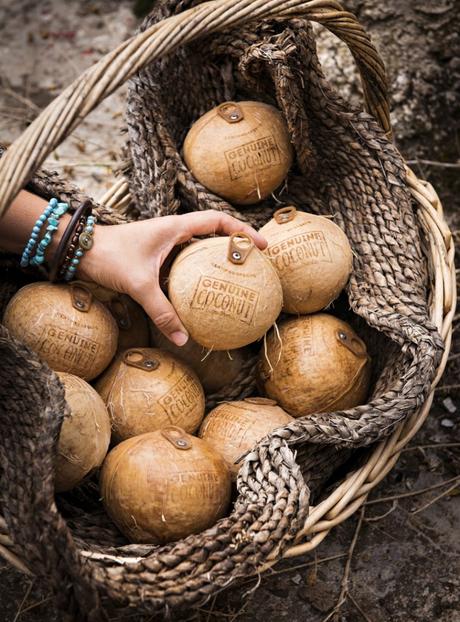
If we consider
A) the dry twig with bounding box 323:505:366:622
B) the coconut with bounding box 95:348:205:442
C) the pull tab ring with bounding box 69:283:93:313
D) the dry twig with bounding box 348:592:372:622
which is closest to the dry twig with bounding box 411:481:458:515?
the dry twig with bounding box 323:505:366:622

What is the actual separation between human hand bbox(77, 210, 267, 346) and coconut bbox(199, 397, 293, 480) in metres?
0.18

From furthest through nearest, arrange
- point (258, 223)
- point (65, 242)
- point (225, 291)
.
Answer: point (258, 223), point (65, 242), point (225, 291)

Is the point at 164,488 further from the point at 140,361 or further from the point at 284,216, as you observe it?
the point at 284,216

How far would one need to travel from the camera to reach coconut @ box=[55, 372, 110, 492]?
1.43 metres

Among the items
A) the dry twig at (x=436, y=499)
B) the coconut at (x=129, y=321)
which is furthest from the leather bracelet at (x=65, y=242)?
the dry twig at (x=436, y=499)

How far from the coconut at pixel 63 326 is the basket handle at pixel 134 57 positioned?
1.13 ft

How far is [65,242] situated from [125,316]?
0.23 metres

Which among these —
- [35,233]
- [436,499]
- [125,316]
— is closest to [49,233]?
[35,233]

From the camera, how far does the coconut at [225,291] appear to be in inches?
58.8

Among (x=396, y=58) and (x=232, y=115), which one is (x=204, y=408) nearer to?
(x=232, y=115)

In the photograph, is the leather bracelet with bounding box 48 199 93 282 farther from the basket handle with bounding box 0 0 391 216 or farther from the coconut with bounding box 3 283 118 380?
the basket handle with bounding box 0 0 391 216

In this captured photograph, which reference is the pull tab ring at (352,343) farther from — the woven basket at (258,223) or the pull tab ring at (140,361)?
the pull tab ring at (140,361)

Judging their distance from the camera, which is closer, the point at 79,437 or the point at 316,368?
the point at 79,437

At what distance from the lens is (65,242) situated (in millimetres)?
1593
